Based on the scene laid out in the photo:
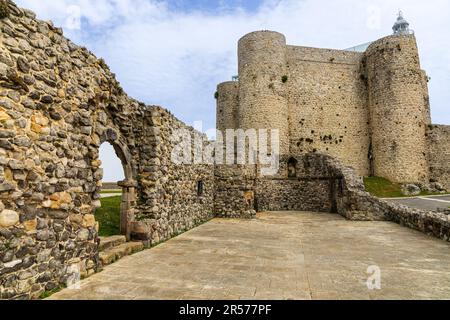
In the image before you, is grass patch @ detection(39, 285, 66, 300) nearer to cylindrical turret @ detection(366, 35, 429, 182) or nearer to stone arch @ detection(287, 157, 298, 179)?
stone arch @ detection(287, 157, 298, 179)

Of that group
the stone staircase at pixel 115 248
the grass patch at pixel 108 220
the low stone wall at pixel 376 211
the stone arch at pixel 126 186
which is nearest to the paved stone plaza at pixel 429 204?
the low stone wall at pixel 376 211

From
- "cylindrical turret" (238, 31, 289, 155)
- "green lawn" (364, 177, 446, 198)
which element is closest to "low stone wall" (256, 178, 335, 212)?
"cylindrical turret" (238, 31, 289, 155)

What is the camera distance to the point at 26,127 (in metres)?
3.98

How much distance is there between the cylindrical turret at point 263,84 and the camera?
79.4ft

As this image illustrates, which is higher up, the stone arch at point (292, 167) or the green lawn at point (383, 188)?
the stone arch at point (292, 167)

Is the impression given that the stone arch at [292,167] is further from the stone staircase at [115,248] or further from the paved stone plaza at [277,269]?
Result: the stone staircase at [115,248]

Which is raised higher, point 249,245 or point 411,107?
point 411,107

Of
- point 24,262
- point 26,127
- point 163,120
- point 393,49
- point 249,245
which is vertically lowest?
point 249,245

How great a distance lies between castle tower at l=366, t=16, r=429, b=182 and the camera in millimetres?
25031

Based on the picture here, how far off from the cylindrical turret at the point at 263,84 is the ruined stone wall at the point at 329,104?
2385mm

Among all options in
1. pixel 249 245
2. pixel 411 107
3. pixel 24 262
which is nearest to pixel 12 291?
pixel 24 262

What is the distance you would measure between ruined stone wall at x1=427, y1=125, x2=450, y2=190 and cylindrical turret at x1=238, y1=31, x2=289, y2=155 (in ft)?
42.1
